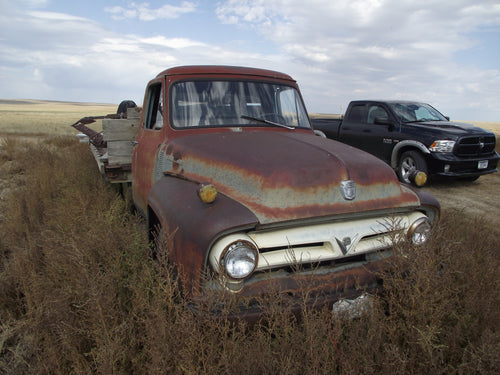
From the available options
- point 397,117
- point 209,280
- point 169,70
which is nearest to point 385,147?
point 397,117

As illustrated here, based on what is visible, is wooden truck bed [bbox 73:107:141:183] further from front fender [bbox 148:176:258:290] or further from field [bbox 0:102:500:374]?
front fender [bbox 148:176:258:290]

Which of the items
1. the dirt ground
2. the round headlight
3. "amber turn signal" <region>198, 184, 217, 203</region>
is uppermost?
"amber turn signal" <region>198, 184, 217, 203</region>

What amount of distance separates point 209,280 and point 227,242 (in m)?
0.24

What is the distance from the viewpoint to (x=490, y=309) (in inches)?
93.2

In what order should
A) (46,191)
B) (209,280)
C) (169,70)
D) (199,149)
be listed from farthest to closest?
(46,191) < (169,70) < (199,149) < (209,280)

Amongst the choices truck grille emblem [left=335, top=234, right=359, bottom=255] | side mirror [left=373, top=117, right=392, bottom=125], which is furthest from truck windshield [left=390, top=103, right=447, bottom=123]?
truck grille emblem [left=335, top=234, right=359, bottom=255]

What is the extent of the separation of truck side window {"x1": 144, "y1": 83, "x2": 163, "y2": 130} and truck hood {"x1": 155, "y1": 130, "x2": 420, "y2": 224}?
800mm

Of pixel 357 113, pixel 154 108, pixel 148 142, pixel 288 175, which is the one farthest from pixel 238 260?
pixel 357 113

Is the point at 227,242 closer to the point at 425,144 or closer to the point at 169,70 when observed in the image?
the point at 169,70

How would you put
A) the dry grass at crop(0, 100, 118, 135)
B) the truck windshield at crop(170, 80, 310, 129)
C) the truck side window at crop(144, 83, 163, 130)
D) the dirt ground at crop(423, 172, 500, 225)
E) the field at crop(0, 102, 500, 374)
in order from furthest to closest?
the dry grass at crop(0, 100, 118, 135)
the dirt ground at crop(423, 172, 500, 225)
the truck side window at crop(144, 83, 163, 130)
the truck windshield at crop(170, 80, 310, 129)
the field at crop(0, 102, 500, 374)

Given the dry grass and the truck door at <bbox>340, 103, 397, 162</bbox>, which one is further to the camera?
the dry grass

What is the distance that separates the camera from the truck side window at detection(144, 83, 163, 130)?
12.5 feet

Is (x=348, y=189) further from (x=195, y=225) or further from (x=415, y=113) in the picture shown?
(x=415, y=113)

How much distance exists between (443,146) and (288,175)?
22.5 feet
